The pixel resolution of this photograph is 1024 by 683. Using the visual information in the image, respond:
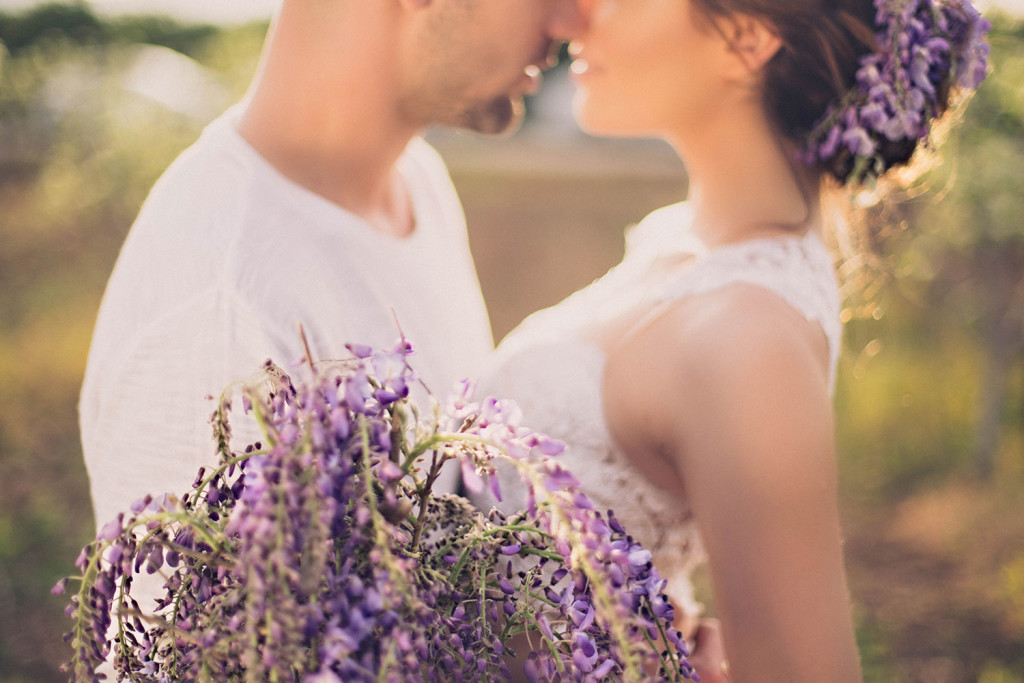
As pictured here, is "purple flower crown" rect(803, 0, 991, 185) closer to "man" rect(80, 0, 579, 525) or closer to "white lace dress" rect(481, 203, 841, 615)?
"white lace dress" rect(481, 203, 841, 615)

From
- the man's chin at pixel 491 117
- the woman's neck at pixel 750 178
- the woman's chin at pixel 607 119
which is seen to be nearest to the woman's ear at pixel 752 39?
the woman's neck at pixel 750 178

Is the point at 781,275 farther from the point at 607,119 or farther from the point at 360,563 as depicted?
the point at 360,563

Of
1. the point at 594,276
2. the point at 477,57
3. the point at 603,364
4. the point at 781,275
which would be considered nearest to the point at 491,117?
the point at 477,57

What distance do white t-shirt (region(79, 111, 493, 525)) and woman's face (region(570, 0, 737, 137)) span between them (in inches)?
30.4

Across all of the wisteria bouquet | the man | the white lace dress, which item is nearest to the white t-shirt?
the man

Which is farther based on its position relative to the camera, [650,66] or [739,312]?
[650,66]

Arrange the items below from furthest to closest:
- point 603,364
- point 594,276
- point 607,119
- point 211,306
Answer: point 594,276, point 607,119, point 603,364, point 211,306

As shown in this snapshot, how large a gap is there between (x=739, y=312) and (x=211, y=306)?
1154 millimetres

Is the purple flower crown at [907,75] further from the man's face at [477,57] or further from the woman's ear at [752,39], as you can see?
the man's face at [477,57]

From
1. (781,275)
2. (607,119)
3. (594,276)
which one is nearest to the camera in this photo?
(781,275)

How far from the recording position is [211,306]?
1742 millimetres

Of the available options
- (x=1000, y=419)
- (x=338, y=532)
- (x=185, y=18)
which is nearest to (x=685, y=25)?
(x=338, y=532)

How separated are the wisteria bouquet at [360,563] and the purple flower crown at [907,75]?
1.49 meters

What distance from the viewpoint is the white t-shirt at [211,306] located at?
174 centimetres
